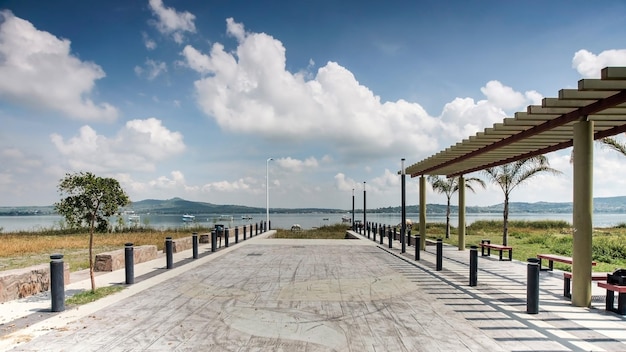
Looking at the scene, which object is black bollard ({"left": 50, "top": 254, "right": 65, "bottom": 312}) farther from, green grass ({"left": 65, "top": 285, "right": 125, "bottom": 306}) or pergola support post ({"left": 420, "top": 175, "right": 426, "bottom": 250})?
pergola support post ({"left": 420, "top": 175, "right": 426, "bottom": 250})

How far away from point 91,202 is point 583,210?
10.1 metres

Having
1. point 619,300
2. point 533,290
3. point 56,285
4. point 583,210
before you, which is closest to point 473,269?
point 533,290

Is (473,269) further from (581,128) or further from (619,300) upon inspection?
(581,128)

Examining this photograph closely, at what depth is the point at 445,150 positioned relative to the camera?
14.7 metres

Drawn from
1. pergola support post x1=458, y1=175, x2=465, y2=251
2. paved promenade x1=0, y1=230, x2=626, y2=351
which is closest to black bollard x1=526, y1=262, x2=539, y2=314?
paved promenade x1=0, y1=230, x2=626, y2=351

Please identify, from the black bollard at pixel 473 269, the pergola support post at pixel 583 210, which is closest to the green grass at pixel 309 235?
the black bollard at pixel 473 269

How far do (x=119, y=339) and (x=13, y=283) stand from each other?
180 inches

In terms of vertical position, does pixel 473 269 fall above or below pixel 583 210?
below

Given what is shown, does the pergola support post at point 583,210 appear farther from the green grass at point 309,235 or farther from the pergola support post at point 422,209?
the green grass at point 309,235

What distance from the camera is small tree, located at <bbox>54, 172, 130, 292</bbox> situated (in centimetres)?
958

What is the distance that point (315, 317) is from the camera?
303 inches

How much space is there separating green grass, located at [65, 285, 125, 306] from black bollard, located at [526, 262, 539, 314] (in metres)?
8.42

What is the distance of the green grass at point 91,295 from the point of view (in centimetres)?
892

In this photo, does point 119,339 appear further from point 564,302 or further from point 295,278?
point 564,302
